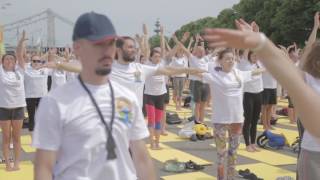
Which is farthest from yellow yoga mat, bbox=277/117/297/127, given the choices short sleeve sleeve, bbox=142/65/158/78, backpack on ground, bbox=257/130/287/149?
short sleeve sleeve, bbox=142/65/158/78

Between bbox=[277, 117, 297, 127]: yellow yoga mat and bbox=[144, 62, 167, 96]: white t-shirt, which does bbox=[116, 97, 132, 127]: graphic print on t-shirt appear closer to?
bbox=[144, 62, 167, 96]: white t-shirt

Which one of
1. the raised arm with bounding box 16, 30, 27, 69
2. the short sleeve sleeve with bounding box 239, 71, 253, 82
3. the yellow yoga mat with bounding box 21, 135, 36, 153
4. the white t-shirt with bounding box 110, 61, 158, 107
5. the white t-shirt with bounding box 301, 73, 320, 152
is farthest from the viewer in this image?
the yellow yoga mat with bounding box 21, 135, 36, 153

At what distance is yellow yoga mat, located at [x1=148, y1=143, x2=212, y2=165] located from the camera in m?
8.88

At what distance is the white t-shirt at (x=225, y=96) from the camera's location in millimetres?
6730

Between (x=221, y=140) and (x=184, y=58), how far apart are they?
10.4 metres

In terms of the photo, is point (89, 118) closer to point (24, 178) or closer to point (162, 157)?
point (24, 178)

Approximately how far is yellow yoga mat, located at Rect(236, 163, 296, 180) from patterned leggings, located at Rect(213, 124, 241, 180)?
119 cm

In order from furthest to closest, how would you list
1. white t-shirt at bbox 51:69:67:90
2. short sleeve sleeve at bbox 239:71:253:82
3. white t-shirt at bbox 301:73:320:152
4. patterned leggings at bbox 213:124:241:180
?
white t-shirt at bbox 51:69:67:90 → short sleeve sleeve at bbox 239:71:253:82 → patterned leggings at bbox 213:124:241:180 → white t-shirt at bbox 301:73:320:152

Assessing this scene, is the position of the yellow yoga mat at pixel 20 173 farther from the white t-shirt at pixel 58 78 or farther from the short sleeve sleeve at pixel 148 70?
the white t-shirt at pixel 58 78

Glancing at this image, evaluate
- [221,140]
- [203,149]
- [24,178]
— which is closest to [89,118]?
[221,140]

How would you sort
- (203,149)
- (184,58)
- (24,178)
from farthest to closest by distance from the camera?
(184,58), (203,149), (24,178)

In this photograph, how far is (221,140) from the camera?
21.7 ft

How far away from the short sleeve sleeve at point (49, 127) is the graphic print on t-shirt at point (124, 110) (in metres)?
0.35

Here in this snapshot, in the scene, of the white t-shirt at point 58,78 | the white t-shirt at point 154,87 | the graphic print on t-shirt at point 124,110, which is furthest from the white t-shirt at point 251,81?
the graphic print on t-shirt at point 124,110
